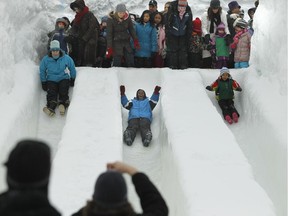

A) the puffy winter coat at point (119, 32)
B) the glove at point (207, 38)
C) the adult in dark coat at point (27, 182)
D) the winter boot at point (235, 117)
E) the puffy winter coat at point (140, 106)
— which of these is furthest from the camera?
the glove at point (207, 38)

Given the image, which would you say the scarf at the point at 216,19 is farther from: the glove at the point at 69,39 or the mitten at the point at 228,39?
the glove at the point at 69,39

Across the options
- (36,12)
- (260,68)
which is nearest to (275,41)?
(260,68)

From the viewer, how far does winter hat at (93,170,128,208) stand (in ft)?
7.20

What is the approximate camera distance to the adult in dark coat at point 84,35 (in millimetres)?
8938

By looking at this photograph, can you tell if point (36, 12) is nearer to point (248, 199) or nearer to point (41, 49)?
point (41, 49)

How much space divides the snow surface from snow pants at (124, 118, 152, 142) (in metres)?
0.15

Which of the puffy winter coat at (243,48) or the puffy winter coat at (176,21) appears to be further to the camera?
the puffy winter coat at (243,48)

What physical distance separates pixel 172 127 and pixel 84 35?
3.09 metres

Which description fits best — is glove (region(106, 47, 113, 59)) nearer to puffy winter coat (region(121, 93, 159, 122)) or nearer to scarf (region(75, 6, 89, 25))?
scarf (region(75, 6, 89, 25))

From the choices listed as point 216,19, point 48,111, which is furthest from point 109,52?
point 216,19

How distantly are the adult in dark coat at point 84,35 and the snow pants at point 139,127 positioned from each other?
86.7 inches

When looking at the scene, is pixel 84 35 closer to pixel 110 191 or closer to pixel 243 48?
pixel 243 48

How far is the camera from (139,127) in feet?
24.4

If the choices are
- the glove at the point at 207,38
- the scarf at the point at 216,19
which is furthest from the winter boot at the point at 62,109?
the scarf at the point at 216,19
